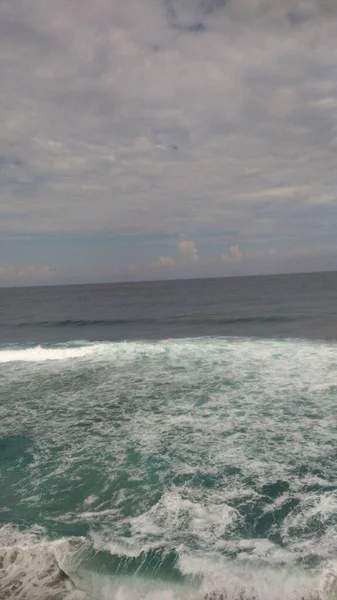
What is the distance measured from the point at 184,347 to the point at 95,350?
7191 millimetres

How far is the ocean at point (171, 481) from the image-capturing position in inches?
287

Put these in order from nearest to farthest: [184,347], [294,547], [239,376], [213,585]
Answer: [213,585] → [294,547] → [239,376] → [184,347]

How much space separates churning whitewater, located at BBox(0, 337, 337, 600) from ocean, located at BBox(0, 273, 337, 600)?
0.12 feet

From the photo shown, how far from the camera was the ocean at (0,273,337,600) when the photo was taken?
7289mm

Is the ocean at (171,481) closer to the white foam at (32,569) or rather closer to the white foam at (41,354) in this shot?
the white foam at (32,569)

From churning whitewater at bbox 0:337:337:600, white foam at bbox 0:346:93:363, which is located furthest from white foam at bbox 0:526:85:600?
white foam at bbox 0:346:93:363

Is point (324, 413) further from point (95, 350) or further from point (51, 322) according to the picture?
point (51, 322)

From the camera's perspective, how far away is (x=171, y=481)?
424 inches

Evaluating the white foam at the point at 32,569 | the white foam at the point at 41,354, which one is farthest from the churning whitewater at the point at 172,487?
the white foam at the point at 41,354

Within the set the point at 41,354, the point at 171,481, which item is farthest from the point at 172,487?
the point at 41,354

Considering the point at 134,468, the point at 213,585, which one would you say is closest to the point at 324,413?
the point at 134,468

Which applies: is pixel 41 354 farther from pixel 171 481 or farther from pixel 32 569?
pixel 32 569

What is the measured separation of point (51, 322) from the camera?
56.2m

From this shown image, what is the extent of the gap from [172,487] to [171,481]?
1.08 ft
